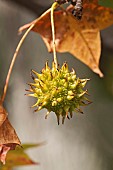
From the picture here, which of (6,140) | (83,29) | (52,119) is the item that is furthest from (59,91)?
(52,119)

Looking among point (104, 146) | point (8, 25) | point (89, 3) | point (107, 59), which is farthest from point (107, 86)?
point (89, 3)

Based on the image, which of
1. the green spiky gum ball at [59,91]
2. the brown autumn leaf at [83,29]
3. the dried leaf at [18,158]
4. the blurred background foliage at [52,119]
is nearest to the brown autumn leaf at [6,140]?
the green spiky gum ball at [59,91]

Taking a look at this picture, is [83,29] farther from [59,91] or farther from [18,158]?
[18,158]

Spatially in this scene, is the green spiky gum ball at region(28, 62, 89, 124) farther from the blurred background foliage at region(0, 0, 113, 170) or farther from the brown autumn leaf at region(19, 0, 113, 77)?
the blurred background foliage at region(0, 0, 113, 170)

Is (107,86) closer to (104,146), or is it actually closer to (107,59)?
(107,59)

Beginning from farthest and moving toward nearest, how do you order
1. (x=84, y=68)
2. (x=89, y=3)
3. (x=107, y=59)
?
(x=84, y=68)
(x=107, y=59)
(x=89, y=3)

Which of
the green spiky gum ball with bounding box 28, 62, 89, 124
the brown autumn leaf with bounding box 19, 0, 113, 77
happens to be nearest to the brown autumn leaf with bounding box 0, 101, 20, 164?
the green spiky gum ball with bounding box 28, 62, 89, 124
